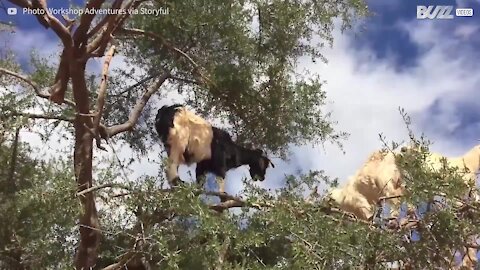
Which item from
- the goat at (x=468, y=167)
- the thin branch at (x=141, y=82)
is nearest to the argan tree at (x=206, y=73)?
the thin branch at (x=141, y=82)

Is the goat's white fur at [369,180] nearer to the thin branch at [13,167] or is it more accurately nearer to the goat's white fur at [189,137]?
the goat's white fur at [189,137]

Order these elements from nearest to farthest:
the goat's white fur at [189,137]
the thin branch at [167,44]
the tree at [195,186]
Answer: the tree at [195,186], the thin branch at [167,44], the goat's white fur at [189,137]

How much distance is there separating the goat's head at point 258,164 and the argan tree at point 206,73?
3.0 inches

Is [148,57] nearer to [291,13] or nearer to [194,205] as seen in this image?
[291,13]

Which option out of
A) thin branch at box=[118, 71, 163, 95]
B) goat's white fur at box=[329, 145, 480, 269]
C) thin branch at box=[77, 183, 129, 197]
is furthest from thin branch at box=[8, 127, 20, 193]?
goat's white fur at box=[329, 145, 480, 269]

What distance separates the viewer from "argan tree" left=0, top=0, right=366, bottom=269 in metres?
3.83

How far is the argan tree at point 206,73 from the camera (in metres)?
3.83

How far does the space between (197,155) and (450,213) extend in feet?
6.61

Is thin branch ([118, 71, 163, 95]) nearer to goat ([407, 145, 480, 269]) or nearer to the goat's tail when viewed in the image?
the goat's tail

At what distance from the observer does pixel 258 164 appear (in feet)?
16.9

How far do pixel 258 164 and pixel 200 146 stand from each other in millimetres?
529

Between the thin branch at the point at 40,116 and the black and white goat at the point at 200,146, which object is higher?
the black and white goat at the point at 200,146

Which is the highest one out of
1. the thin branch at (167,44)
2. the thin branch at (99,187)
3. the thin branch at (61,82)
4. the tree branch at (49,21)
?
the thin branch at (167,44)

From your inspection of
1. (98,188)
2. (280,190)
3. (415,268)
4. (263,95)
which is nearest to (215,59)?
(263,95)
